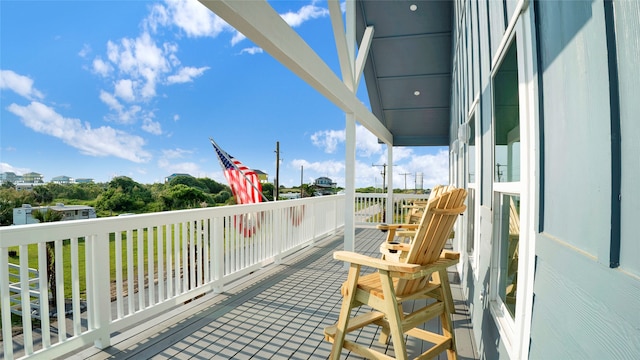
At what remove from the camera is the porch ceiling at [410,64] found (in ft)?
20.4

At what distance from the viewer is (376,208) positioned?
9.58m

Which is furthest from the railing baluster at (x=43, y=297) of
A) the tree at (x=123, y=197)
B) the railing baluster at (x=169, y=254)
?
the tree at (x=123, y=197)

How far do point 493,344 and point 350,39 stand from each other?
4070 millimetres

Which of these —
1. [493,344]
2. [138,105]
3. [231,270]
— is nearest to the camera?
[493,344]

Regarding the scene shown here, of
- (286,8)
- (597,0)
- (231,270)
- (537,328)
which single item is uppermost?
(286,8)

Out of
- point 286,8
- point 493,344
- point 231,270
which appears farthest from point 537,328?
point 286,8

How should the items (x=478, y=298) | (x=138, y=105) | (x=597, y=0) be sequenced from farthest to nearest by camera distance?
1. (x=138, y=105)
2. (x=478, y=298)
3. (x=597, y=0)

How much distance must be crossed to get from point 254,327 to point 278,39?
7.57 ft

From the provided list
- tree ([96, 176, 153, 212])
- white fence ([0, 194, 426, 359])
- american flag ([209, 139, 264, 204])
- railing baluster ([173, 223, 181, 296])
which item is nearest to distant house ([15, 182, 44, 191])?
american flag ([209, 139, 264, 204])

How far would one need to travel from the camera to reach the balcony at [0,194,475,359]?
2.25m

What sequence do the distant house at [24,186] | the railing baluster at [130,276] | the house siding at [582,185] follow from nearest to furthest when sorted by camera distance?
the house siding at [582,185] < the railing baluster at [130,276] < the distant house at [24,186]

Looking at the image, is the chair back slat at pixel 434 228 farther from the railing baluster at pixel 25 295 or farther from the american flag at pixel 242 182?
the american flag at pixel 242 182

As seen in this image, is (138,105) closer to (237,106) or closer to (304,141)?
(237,106)

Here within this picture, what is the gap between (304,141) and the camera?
186 ft
